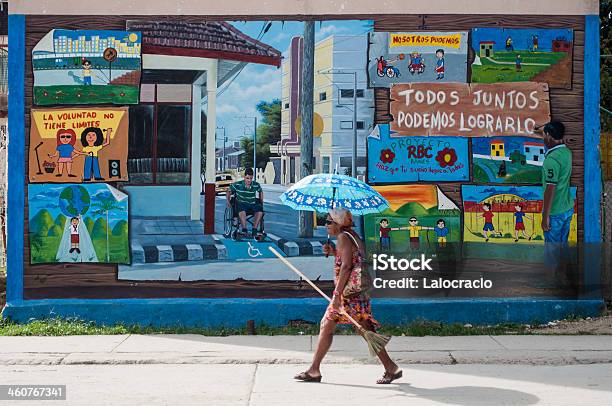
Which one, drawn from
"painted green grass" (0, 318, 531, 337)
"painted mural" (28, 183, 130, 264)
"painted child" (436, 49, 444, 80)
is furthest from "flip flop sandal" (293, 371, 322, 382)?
"painted child" (436, 49, 444, 80)

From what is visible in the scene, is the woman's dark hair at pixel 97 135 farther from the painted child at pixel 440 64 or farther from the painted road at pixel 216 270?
the painted child at pixel 440 64

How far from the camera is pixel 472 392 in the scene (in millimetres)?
8273

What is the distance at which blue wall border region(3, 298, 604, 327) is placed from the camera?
39.5 feet

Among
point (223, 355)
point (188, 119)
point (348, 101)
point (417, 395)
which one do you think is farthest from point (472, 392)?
point (188, 119)

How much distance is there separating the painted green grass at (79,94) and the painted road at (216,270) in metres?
2.21

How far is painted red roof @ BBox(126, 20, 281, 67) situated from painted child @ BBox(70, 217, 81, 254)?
94.1 inches

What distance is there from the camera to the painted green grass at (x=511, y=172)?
12281 mm

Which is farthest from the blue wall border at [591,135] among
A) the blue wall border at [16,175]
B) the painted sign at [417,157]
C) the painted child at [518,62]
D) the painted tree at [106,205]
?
the blue wall border at [16,175]

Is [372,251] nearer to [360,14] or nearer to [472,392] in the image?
[360,14]

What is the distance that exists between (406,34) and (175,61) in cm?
306

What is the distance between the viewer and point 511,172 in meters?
12.3

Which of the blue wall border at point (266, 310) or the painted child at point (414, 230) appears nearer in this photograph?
the blue wall border at point (266, 310)

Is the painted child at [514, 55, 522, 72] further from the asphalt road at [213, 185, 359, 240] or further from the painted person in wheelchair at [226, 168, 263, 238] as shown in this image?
the painted person in wheelchair at [226, 168, 263, 238]

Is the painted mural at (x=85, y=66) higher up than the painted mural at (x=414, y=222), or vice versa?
the painted mural at (x=85, y=66)
